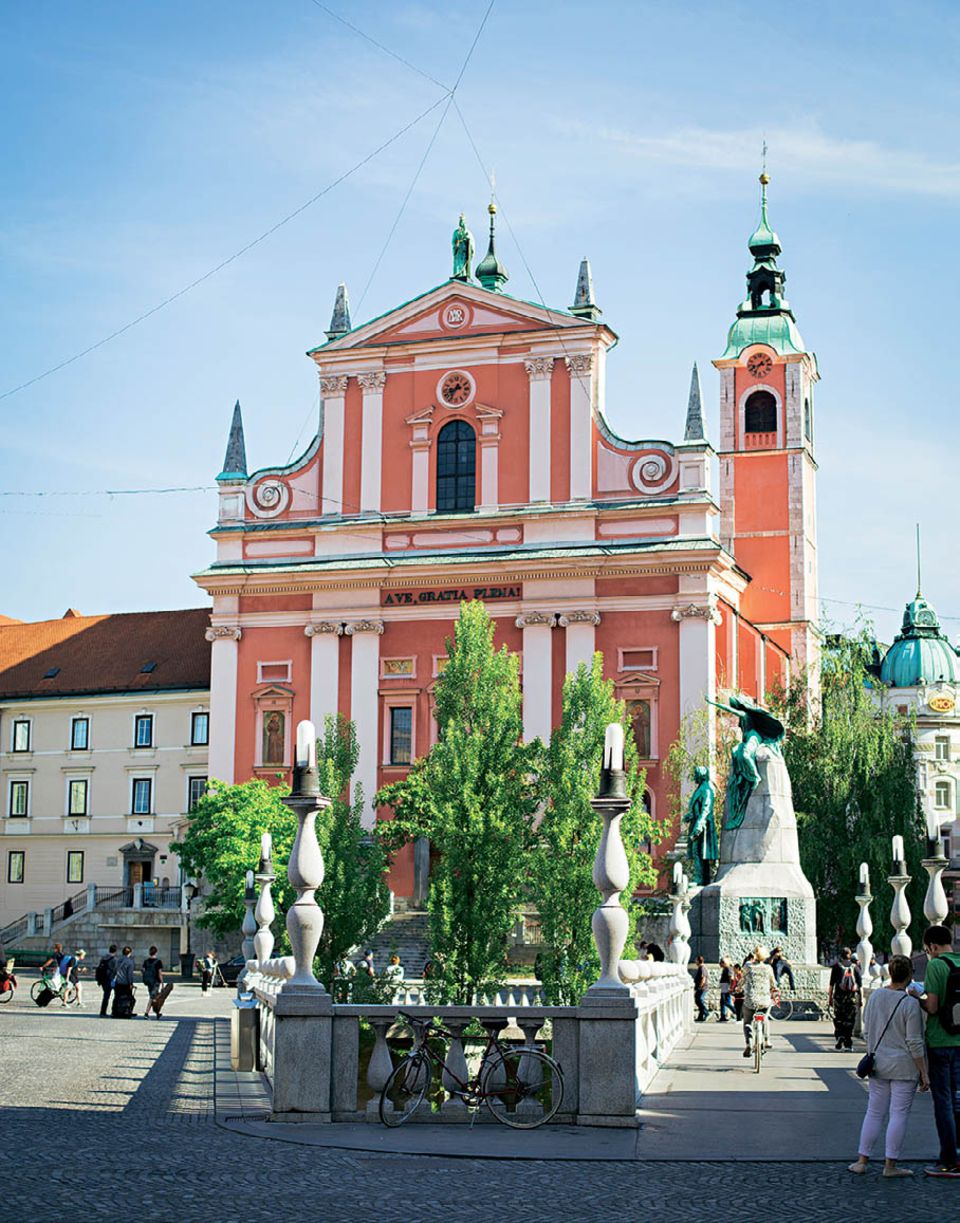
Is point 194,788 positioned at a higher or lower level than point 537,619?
lower

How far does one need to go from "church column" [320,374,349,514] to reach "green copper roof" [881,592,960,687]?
50.6 metres

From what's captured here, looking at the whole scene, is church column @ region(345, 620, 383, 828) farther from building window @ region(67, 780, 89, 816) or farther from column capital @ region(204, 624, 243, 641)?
building window @ region(67, 780, 89, 816)

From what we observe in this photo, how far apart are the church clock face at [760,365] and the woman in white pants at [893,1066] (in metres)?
52.0

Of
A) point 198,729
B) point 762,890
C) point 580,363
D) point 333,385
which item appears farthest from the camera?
point 198,729

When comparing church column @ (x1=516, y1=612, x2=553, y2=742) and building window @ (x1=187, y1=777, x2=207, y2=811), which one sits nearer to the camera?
church column @ (x1=516, y1=612, x2=553, y2=742)

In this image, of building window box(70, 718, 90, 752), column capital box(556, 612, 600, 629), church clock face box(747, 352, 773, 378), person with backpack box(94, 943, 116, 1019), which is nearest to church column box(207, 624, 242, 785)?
building window box(70, 718, 90, 752)

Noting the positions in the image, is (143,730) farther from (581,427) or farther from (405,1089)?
(405,1089)

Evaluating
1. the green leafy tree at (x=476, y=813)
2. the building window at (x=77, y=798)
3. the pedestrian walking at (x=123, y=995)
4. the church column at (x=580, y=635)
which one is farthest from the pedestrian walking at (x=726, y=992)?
the building window at (x=77, y=798)

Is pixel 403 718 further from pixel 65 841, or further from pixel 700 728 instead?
pixel 65 841

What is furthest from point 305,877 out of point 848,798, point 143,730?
point 143,730

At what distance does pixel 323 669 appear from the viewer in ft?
164

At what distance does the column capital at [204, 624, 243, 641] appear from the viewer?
5122 cm

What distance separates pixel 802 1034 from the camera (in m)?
24.7

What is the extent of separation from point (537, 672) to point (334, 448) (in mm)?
9817
